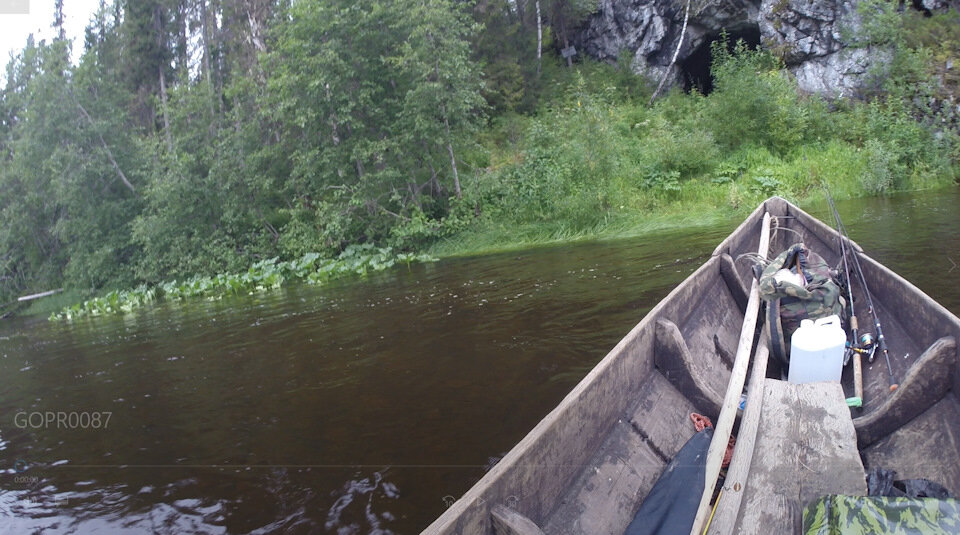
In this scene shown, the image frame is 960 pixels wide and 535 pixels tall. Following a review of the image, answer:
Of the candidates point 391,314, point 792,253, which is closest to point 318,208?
point 391,314

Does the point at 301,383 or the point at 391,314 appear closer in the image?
the point at 301,383

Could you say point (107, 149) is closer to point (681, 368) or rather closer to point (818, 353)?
point (681, 368)

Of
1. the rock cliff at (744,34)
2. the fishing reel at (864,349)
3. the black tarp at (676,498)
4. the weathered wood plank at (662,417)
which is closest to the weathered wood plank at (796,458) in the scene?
the black tarp at (676,498)

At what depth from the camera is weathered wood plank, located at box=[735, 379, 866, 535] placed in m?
Answer: 2.34

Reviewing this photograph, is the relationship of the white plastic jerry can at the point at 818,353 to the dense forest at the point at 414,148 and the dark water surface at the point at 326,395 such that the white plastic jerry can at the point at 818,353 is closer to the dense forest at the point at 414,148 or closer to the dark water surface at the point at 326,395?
the dark water surface at the point at 326,395

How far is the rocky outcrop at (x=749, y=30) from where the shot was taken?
20750mm

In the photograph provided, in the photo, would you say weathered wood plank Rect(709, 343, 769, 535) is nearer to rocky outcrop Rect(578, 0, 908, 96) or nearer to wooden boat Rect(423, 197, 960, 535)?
wooden boat Rect(423, 197, 960, 535)

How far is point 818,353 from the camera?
12.8 feet

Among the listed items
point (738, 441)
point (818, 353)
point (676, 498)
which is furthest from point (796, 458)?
point (818, 353)

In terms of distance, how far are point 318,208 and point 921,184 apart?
57.3 ft

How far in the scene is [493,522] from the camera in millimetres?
2129

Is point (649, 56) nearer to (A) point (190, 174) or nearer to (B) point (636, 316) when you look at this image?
(A) point (190, 174)

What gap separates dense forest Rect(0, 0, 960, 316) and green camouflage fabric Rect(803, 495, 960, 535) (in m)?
14.4

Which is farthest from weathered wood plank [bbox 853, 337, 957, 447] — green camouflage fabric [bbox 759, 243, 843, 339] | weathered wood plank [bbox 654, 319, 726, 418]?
green camouflage fabric [bbox 759, 243, 843, 339]
